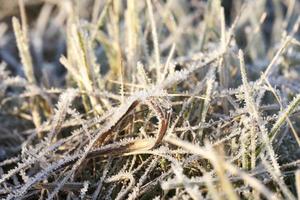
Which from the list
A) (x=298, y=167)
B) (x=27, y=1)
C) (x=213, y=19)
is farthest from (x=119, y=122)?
(x=27, y=1)

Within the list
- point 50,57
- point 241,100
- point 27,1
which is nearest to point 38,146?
point 241,100

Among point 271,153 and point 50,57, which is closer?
point 271,153

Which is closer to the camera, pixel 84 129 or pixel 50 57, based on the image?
pixel 84 129

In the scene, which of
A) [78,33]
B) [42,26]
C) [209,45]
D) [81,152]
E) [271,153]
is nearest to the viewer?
[271,153]

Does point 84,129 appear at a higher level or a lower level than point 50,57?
lower

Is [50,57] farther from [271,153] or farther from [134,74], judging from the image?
[271,153]

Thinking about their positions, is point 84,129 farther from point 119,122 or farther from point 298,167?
point 298,167

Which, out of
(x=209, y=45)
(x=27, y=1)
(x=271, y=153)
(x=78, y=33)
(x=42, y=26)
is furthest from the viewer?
(x=27, y=1)

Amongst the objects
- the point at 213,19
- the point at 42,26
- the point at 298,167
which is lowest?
the point at 298,167

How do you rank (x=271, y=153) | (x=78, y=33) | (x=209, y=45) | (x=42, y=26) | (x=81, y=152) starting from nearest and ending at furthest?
(x=271, y=153), (x=81, y=152), (x=78, y=33), (x=209, y=45), (x=42, y=26)
